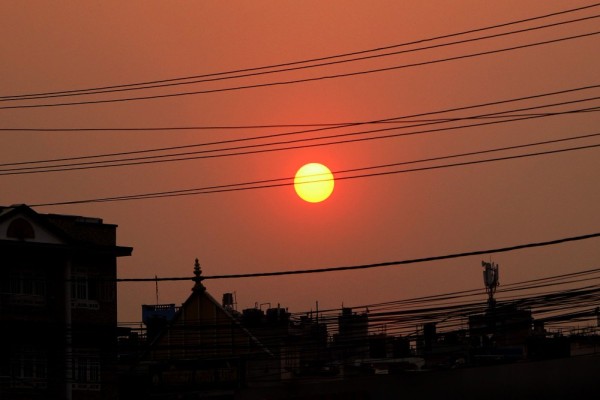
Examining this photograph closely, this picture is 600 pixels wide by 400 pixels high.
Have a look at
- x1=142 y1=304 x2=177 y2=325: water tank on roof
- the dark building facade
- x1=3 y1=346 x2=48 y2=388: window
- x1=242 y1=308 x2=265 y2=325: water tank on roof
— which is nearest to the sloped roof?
the dark building facade

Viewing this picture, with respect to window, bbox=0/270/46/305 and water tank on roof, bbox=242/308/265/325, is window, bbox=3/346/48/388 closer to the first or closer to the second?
window, bbox=0/270/46/305

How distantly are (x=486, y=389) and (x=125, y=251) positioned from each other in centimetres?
2716

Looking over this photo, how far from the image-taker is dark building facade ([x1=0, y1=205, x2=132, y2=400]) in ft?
181

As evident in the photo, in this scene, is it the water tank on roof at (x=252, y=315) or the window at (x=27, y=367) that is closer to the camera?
the window at (x=27, y=367)

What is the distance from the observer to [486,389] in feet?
117

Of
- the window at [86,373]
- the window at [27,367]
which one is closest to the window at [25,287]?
the window at [27,367]

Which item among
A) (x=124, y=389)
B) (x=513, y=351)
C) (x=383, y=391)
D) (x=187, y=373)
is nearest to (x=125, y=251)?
(x=124, y=389)

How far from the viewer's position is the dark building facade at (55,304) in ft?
181

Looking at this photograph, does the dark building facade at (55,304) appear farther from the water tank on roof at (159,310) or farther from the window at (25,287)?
the water tank on roof at (159,310)

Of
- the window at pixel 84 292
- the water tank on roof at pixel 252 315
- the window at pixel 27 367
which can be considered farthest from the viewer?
the water tank on roof at pixel 252 315

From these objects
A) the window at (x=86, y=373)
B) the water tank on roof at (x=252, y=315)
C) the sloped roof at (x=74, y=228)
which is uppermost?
the sloped roof at (x=74, y=228)

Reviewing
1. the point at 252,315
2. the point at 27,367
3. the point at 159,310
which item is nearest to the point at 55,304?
the point at 27,367

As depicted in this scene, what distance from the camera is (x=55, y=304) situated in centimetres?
5694

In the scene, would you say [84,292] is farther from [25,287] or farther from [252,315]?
[252,315]
